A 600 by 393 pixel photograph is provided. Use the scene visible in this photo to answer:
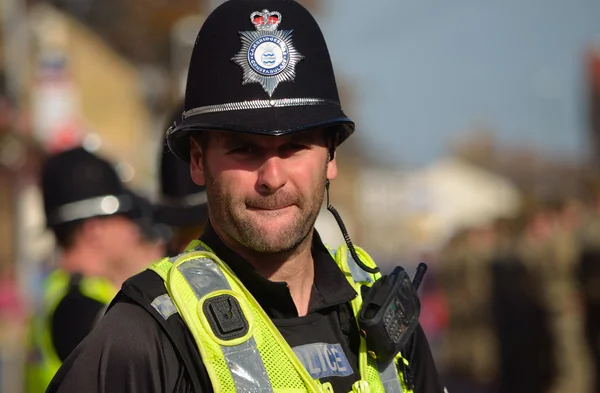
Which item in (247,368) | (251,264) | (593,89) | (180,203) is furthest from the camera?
(593,89)

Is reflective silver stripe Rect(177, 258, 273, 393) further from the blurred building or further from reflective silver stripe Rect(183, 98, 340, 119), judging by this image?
the blurred building

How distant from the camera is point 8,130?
928 inches

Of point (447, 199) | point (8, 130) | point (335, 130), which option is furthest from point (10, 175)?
point (447, 199)

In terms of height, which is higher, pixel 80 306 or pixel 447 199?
pixel 80 306

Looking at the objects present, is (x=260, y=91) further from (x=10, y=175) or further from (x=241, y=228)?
(x=10, y=175)

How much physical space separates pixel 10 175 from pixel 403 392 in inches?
902

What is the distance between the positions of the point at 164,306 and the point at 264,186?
1.40ft

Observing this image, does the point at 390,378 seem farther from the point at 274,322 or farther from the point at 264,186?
the point at 264,186

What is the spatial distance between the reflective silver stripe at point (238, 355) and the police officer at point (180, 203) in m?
2.17

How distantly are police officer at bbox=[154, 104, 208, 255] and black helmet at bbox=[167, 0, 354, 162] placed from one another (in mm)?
2026

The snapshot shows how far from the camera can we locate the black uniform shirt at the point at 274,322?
2.65m

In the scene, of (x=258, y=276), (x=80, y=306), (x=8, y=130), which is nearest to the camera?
(x=258, y=276)

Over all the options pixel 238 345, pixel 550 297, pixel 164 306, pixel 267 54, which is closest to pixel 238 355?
pixel 238 345

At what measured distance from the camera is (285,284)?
9.77 feet
